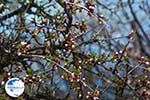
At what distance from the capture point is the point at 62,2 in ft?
13.9

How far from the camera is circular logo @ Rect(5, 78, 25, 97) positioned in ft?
12.7

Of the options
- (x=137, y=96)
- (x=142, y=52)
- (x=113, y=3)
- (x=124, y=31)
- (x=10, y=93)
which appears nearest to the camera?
(x=10, y=93)

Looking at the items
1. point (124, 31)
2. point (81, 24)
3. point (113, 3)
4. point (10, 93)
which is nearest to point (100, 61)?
point (81, 24)

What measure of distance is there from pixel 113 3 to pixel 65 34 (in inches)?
277

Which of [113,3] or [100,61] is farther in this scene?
[113,3]

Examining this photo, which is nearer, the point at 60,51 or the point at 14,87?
the point at 14,87

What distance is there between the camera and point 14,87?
390 cm

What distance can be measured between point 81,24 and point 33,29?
49cm

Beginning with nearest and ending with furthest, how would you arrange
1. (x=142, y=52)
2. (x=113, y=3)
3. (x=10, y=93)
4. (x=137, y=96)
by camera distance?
(x=10, y=93), (x=137, y=96), (x=113, y=3), (x=142, y=52)

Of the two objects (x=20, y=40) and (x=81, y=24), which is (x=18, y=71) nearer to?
(x=20, y=40)

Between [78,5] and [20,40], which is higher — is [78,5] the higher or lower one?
the higher one

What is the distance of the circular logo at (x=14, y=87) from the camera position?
12.7 feet

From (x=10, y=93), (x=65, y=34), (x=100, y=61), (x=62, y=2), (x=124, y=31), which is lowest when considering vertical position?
(x=10, y=93)

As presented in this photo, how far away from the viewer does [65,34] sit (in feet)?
14.5
